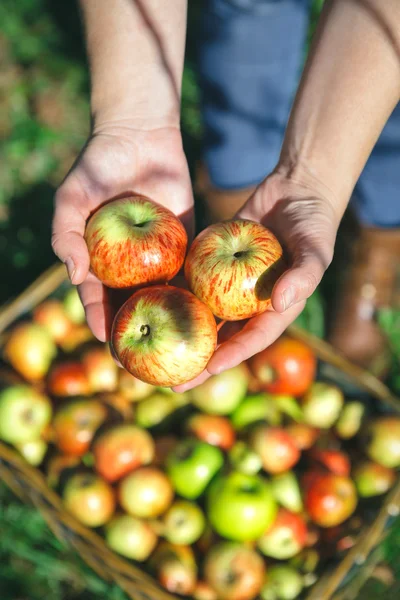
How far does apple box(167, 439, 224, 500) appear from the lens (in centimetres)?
245

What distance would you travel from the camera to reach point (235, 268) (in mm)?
1935

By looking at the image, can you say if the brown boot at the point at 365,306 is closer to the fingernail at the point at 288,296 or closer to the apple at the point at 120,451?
the apple at the point at 120,451

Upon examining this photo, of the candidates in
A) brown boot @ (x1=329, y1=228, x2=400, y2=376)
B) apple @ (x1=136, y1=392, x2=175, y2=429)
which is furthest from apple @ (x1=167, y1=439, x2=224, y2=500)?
brown boot @ (x1=329, y1=228, x2=400, y2=376)

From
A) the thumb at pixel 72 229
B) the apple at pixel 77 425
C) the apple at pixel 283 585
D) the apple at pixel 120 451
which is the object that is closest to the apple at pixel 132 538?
the apple at pixel 120 451

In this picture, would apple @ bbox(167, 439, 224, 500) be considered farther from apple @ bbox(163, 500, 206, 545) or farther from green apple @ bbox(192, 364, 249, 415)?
green apple @ bbox(192, 364, 249, 415)

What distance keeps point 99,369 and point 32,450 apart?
1.53 ft

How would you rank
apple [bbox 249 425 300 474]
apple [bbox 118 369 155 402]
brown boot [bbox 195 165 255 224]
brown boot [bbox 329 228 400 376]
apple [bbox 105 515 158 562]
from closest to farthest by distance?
apple [bbox 105 515 158 562], apple [bbox 249 425 300 474], apple [bbox 118 369 155 402], brown boot [bbox 329 228 400 376], brown boot [bbox 195 165 255 224]

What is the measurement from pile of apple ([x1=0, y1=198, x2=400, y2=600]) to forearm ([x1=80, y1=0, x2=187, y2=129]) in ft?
1.58

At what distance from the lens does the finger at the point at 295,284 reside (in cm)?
173

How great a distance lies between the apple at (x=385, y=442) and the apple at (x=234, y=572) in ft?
2.35

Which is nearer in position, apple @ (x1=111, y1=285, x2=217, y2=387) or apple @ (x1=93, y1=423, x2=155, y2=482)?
apple @ (x1=111, y1=285, x2=217, y2=387)

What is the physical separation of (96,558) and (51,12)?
4.12 m

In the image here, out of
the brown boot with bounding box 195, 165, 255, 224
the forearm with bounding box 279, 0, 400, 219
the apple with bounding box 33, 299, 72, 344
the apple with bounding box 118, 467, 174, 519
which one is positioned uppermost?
the forearm with bounding box 279, 0, 400, 219

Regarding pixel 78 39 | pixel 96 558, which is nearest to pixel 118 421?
pixel 96 558
